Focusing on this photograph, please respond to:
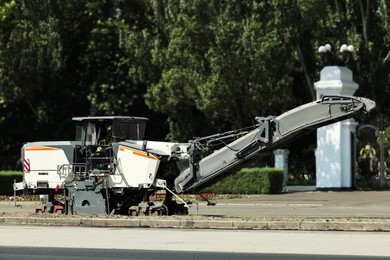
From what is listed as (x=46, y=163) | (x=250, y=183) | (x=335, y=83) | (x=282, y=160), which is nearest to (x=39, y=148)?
(x=46, y=163)

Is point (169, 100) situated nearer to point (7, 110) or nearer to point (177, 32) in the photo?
point (177, 32)

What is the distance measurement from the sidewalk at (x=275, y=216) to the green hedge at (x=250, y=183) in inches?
69.7

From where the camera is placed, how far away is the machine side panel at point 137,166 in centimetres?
2483

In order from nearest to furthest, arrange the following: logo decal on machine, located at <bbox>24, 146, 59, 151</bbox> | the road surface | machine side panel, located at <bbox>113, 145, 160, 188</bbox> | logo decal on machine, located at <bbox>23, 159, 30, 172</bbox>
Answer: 1. the road surface
2. machine side panel, located at <bbox>113, 145, 160, 188</bbox>
3. logo decal on machine, located at <bbox>24, 146, 59, 151</bbox>
4. logo decal on machine, located at <bbox>23, 159, 30, 172</bbox>

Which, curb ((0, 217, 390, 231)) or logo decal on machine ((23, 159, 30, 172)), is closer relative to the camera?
curb ((0, 217, 390, 231))

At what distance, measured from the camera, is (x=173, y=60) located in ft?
157

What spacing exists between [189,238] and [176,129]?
3190 cm

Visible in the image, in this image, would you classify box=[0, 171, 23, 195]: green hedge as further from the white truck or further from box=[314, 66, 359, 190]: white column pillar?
the white truck

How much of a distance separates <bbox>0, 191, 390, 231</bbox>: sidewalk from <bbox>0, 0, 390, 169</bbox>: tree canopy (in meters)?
8.91

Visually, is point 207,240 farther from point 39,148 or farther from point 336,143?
point 336,143

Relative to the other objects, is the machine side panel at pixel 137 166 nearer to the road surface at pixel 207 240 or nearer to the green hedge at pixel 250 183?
the road surface at pixel 207 240

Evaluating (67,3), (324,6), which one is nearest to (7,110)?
(67,3)

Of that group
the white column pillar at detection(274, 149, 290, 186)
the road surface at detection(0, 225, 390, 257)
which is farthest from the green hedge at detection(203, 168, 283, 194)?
the road surface at detection(0, 225, 390, 257)

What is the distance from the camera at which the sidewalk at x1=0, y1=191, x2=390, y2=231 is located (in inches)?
858
